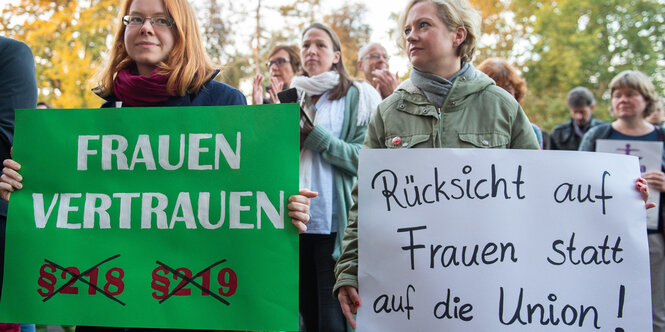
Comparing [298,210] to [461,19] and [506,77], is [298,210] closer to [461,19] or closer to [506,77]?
[461,19]

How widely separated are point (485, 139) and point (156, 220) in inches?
47.1

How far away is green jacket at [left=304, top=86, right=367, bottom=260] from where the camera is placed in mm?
3016

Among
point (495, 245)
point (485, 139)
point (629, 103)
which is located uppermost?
point (629, 103)

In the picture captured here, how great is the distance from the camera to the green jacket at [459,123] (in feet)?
6.81

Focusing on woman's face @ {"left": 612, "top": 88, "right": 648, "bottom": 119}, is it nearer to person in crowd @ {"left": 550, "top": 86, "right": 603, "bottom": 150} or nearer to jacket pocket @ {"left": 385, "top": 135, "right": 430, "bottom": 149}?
person in crowd @ {"left": 550, "top": 86, "right": 603, "bottom": 150}

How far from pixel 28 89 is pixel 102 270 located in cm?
104

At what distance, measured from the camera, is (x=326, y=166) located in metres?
3.17

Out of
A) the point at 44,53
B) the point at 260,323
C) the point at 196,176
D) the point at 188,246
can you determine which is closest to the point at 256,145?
the point at 196,176

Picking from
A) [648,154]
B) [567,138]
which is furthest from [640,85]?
[567,138]

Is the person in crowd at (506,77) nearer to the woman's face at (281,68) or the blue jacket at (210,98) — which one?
the woman's face at (281,68)

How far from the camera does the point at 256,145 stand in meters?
1.90

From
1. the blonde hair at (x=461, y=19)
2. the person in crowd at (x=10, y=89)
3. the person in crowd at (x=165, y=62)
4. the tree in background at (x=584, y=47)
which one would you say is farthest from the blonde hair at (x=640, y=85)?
the tree in background at (x=584, y=47)

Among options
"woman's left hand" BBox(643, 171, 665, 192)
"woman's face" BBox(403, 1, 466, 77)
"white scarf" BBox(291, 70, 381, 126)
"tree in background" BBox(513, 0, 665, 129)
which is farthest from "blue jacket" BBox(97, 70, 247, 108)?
"tree in background" BBox(513, 0, 665, 129)

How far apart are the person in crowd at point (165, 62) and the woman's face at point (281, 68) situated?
2.04 metres
